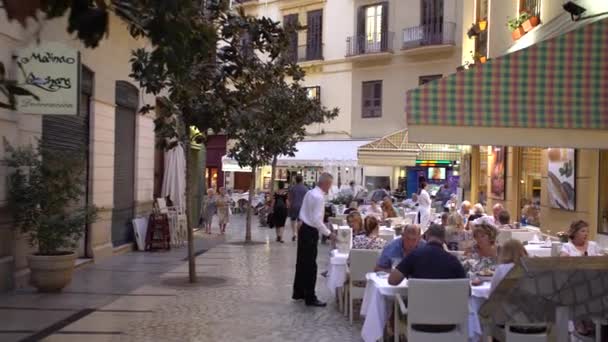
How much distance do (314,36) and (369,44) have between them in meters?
3.51

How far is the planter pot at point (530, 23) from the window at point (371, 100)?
17931 millimetres

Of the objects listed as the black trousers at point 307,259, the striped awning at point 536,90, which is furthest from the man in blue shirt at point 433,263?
the black trousers at point 307,259

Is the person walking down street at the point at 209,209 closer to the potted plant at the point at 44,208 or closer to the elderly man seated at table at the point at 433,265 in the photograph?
the potted plant at the point at 44,208

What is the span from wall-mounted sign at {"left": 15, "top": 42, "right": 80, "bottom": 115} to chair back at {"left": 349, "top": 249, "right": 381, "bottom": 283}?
4516 mm

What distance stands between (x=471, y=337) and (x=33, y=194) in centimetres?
633

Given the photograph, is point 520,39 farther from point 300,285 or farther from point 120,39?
point 120,39

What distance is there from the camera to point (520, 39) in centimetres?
1374

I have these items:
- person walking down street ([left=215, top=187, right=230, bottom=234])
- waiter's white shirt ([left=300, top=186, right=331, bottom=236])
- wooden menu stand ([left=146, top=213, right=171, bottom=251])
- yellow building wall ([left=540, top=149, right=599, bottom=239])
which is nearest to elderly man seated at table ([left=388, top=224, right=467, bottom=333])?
waiter's white shirt ([left=300, top=186, right=331, bottom=236])

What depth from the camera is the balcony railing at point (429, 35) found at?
28.6 m

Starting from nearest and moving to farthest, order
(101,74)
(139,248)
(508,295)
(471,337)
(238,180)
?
1. (508,295)
2. (471,337)
3. (101,74)
4. (139,248)
5. (238,180)

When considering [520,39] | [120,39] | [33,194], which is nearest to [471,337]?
[33,194]

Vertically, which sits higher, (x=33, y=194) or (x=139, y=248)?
(x=33, y=194)

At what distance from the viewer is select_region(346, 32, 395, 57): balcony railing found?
1202 inches

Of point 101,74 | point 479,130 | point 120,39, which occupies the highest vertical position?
point 120,39
